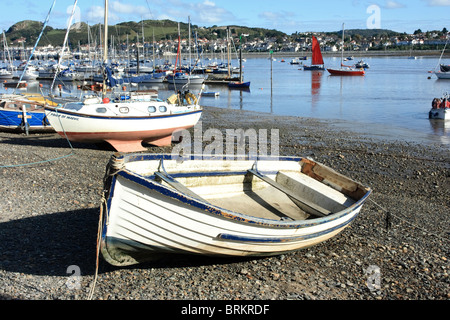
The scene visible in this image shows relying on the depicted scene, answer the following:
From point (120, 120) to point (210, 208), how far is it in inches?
404

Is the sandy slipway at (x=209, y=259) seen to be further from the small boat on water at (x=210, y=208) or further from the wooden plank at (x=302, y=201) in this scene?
the wooden plank at (x=302, y=201)

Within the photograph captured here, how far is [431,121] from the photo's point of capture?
30.1m

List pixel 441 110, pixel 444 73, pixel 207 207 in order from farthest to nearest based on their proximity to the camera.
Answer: pixel 444 73
pixel 441 110
pixel 207 207

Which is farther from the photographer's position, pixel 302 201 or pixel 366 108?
pixel 366 108

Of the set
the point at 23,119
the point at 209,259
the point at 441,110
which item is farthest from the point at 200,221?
the point at 441,110

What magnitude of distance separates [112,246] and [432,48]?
220454 mm

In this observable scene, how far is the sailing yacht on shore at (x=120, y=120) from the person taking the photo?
15.3 m

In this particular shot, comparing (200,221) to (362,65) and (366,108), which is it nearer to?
(366,108)

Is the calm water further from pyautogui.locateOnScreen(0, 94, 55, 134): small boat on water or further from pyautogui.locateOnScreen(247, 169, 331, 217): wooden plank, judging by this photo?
pyautogui.locateOnScreen(0, 94, 55, 134): small boat on water

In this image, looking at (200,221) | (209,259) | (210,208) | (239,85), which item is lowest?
(209,259)

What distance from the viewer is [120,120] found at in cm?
1568

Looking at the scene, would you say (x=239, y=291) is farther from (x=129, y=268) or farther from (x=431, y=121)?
(x=431, y=121)

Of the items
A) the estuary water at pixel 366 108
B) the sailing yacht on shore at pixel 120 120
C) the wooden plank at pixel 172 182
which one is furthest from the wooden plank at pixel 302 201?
the estuary water at pixel 366 108

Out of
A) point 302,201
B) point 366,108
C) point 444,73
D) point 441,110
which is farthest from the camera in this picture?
point 444,73
